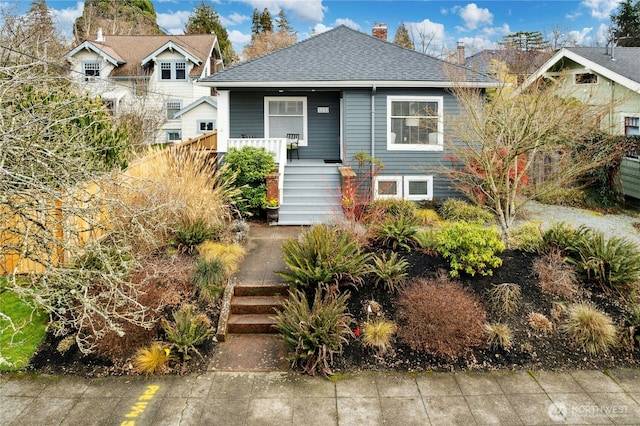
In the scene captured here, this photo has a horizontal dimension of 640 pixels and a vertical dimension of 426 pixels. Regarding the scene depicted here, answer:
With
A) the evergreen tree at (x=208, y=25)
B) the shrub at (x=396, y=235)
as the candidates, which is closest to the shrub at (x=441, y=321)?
the shrub at (x=396, y=235)

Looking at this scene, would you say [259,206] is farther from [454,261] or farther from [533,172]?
[533,172]

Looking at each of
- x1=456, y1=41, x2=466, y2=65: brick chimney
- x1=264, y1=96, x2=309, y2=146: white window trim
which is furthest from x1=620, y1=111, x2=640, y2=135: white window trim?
x1=264, y1=96, x2=309, y2=146: white window trim

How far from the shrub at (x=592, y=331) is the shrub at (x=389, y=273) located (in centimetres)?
229

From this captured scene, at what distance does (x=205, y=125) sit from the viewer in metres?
24.8

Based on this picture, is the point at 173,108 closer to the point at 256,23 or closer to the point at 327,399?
the point at 327,399

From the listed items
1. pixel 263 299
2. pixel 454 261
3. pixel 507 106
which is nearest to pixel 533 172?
pixel 507 106

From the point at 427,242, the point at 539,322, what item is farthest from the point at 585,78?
the point at 539,322

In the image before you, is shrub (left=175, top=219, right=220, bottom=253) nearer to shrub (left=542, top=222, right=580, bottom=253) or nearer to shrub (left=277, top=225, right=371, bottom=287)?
shrub (left=277, top=225, right=371, bottom=287)

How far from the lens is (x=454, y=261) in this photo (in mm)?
7066

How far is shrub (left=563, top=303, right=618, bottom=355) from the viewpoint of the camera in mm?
5770

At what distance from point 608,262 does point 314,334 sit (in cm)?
466

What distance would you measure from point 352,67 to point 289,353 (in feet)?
31.1

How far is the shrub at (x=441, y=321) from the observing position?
570 cm
